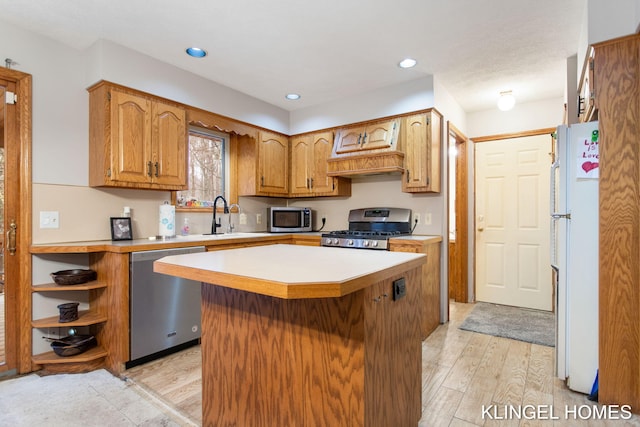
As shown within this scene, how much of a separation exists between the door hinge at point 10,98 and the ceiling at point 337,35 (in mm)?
499

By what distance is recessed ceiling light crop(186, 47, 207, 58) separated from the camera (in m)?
2.75

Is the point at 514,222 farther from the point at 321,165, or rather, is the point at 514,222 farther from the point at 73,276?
the point at 73,276

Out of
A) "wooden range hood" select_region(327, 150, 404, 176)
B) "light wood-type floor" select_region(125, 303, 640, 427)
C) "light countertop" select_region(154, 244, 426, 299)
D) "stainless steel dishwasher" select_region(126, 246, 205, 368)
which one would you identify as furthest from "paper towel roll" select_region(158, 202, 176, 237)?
"wooden range hood" select_region(327, 150, 404, 176)

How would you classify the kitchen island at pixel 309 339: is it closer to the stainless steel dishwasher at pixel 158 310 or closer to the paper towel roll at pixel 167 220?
the stainless steel dishwasher at pixel 158 310

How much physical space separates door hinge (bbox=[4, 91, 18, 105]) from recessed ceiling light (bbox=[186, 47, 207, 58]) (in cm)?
125

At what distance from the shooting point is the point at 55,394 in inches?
82.0

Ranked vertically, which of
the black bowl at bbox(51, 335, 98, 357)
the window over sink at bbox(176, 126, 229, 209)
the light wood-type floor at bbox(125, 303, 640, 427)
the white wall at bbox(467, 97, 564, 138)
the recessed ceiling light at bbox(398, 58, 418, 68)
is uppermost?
the recessed ceiling light at bbox(398, 58, 418, 68)

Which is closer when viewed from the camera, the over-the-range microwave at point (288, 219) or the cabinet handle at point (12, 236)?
the cabinet handle at point (12, 236)

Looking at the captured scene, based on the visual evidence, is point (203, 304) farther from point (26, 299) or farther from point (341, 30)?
point (341, 30)

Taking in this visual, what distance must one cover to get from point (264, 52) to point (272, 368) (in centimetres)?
247

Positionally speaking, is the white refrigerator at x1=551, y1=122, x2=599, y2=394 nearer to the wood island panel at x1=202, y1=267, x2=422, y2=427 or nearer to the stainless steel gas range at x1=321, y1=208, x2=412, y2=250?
the wood island panel at x1=202, y1=267, x2=422, y2=427

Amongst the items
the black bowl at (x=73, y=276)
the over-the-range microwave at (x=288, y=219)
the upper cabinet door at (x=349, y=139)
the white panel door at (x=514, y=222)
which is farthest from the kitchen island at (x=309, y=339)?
the white panel door at (x=514, y=222)

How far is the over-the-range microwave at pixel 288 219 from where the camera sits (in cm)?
397

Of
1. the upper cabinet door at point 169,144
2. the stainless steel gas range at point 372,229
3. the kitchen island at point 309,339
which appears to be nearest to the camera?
the kitchen island at point 309,339
